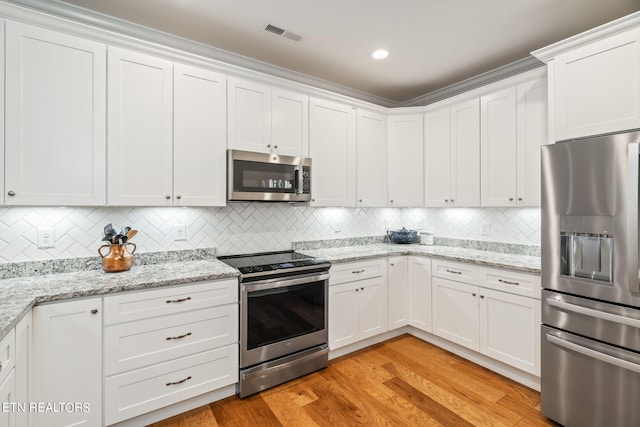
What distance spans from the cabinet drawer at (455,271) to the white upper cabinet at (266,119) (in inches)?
66.5

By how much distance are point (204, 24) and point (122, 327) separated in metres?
2.22

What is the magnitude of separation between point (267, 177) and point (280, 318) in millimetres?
1166

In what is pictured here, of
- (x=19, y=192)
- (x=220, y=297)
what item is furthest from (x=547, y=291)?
(x=19, y=192)

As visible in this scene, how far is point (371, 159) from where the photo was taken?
3395 mm

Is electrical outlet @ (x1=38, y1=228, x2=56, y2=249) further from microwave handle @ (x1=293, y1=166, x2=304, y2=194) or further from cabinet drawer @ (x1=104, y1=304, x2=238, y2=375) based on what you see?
microwave handle @ (x1=293, y1=166, x2=304, y2=194)

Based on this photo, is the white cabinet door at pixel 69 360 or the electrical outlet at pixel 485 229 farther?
the electrical outlet at pixel 485 229

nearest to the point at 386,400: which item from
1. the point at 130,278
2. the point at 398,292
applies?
the point at 398,292

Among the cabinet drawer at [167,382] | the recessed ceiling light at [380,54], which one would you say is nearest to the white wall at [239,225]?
the cabinet drawer at [167,382]

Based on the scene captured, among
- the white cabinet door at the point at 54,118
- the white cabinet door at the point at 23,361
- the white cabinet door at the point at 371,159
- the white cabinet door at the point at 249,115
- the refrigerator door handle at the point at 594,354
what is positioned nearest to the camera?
the white cabinet door at the point at 23,361

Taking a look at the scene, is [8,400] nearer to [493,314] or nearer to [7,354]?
[7,354]

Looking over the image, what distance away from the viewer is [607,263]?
1766 millimetres

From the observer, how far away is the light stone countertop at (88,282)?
1479 millimetres

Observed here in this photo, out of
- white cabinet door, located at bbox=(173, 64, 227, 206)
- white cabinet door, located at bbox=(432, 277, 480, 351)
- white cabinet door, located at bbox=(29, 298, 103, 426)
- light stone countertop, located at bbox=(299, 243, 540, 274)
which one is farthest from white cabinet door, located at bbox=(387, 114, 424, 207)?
white cabinet door, located at bbox=(29, 298, 103, 426)

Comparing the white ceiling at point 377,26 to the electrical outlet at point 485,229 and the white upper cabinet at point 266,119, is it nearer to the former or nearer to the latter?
the white upper cabinet at point 266,119
